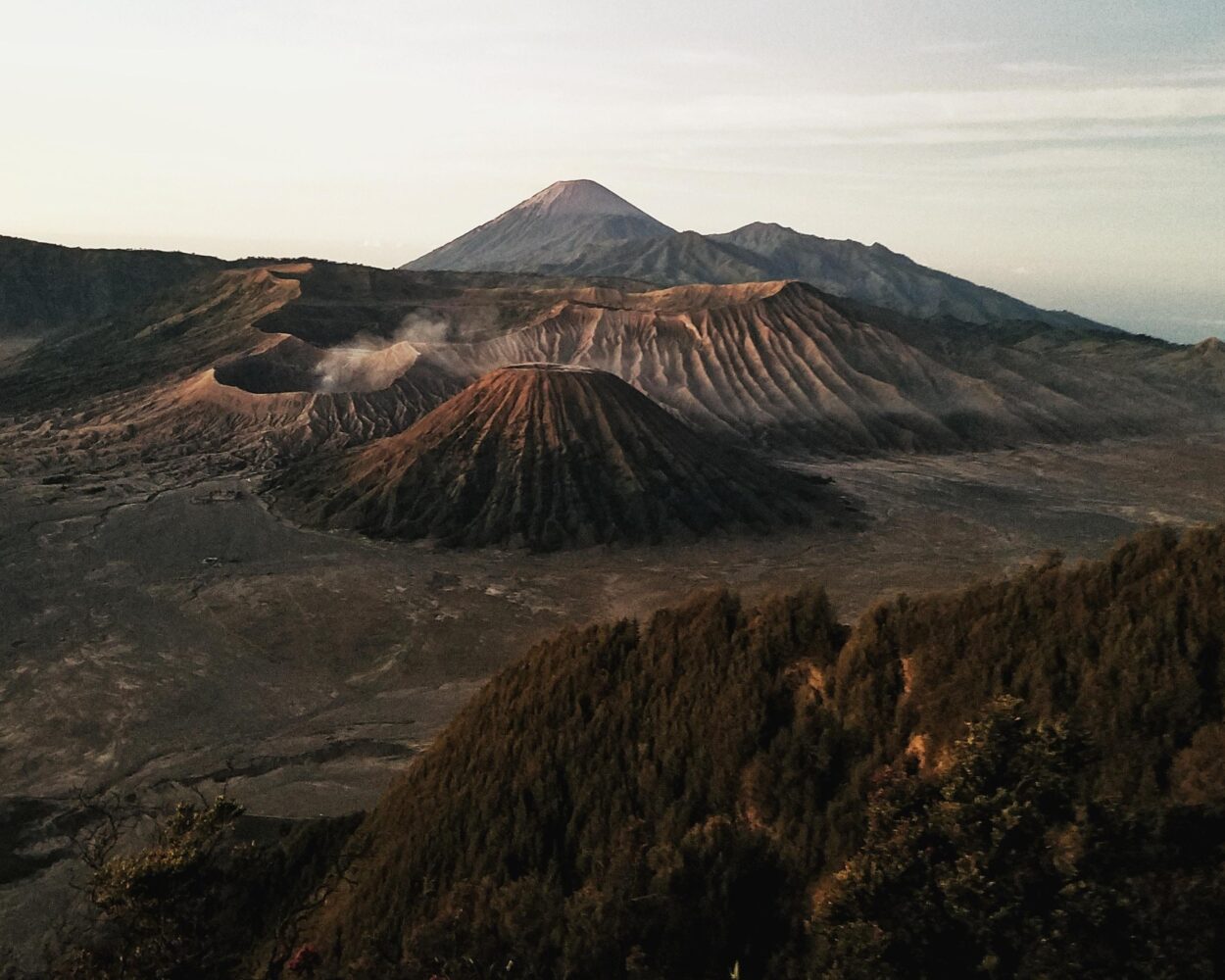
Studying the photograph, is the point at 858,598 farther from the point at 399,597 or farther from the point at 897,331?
the point at 897,331

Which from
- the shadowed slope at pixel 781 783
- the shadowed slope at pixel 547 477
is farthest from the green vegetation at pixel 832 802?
the shadowed slope at pixel 547 477

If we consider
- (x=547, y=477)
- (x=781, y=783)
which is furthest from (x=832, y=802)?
(x=547, y=477)

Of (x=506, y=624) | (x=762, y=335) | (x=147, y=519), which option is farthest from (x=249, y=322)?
(x=506, y=624)

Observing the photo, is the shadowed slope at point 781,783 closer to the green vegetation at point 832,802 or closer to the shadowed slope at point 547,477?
the green vegetation at point 832,802

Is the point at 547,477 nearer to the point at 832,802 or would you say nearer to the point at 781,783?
the point at 781,783

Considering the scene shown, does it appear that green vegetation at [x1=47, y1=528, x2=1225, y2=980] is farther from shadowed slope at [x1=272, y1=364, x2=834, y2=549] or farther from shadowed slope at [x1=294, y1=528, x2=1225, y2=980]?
shadowed slope at [x1=272, y1=364, x2=834, y2=549]
